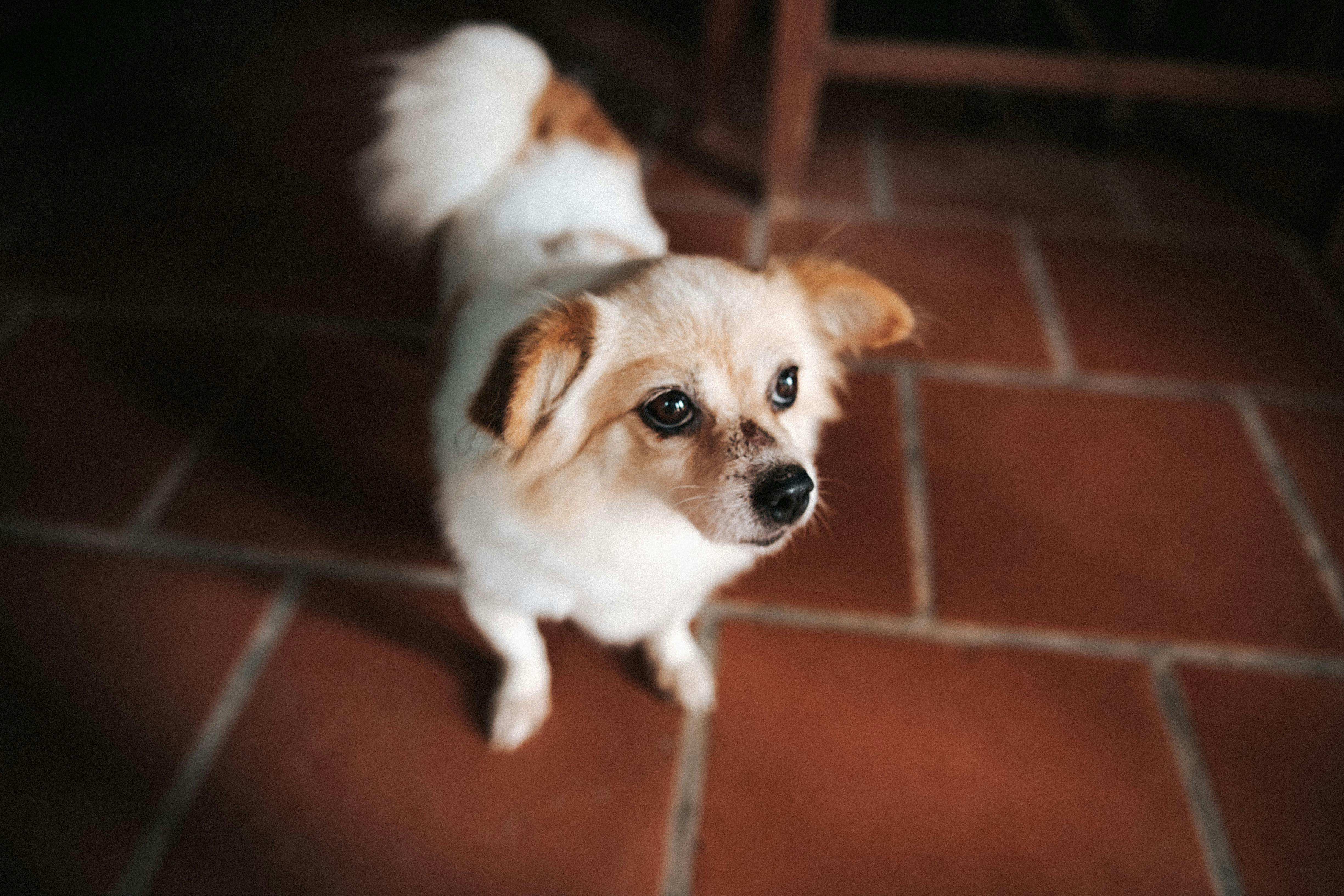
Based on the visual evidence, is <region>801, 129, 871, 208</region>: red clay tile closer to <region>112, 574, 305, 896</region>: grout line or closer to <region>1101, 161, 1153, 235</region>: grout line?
<region>1101, 161, 1153, 235</region>: grout line

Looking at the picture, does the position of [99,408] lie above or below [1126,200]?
below

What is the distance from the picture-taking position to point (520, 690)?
1.16m

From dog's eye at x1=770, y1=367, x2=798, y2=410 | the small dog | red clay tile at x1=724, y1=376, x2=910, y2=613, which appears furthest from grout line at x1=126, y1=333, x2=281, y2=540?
dog's eye at x1=770, y1=367, x2=798, y2=410

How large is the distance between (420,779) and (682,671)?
0.40m

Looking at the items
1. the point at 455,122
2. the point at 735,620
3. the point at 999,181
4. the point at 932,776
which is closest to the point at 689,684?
the point at 735,620

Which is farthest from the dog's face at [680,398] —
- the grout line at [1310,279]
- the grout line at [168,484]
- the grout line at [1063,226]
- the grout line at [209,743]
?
the grout line at [1310,279]

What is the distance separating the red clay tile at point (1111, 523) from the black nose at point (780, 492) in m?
0.60

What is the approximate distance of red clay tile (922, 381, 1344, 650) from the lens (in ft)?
4.27

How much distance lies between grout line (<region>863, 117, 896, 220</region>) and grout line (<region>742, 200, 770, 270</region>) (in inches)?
11.1

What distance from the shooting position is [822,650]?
1.26m

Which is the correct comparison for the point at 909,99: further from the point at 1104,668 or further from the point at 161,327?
the point at 161,327

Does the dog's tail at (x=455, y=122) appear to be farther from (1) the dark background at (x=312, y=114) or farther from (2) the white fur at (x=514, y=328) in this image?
(1) the dark background at (x=312, y=114)

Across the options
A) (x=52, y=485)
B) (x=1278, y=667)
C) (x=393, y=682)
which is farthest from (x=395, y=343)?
(x=1278, y=667)

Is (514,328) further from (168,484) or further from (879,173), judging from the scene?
(879,173)
